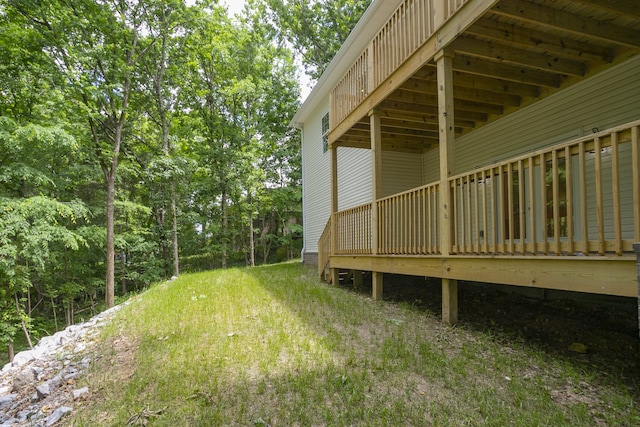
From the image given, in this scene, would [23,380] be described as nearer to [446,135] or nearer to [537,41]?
[446,135]

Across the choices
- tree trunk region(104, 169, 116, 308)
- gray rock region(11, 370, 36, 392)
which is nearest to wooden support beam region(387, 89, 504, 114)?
gray rock region(11, 370, 36, 392)

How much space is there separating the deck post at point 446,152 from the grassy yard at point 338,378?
0.49 m

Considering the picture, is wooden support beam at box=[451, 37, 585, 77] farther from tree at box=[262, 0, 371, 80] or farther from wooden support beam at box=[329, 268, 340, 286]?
tree at box=[262, 0, 371, 80]

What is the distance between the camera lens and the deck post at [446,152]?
171 inches

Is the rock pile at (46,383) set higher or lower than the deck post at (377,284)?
lower

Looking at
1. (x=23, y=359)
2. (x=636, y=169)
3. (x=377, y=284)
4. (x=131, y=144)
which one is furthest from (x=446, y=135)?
(x=131, y=144)

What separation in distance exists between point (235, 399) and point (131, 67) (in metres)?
12.4

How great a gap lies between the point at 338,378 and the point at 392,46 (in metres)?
4.97

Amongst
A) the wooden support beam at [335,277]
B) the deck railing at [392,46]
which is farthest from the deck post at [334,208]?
the deck railing at [392,46]

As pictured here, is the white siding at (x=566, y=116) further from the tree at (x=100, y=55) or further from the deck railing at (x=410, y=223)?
the tree at (x=100, y=55)

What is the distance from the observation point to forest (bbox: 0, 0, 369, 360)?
1002 centimetres

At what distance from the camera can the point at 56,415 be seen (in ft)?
9.79

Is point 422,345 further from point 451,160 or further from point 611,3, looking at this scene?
point 611,3

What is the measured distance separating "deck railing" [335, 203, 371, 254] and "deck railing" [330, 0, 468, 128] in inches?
81.8
